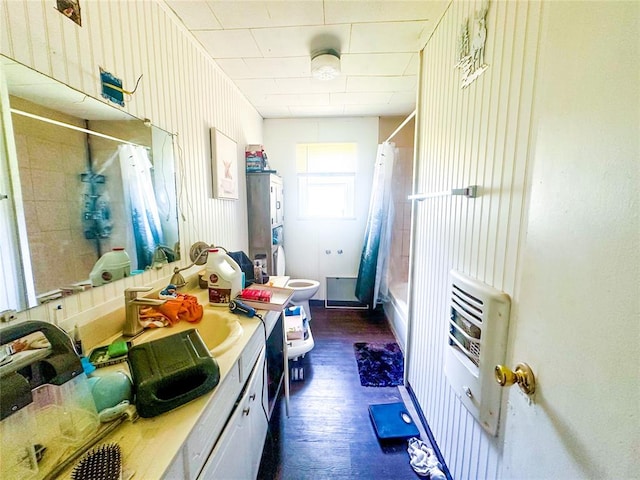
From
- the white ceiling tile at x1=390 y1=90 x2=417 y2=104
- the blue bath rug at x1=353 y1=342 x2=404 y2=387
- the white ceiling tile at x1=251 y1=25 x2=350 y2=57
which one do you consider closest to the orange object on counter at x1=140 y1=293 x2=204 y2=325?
the blue bath rug at x1=353 y1=342 x2=404 y2=387

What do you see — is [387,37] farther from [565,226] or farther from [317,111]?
[565,226]

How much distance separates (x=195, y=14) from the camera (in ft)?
4.76

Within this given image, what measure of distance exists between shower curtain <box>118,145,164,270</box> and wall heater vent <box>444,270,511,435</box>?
4.84 ft

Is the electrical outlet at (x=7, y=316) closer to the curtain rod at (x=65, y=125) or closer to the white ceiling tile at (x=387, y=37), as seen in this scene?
the curtain rod at (x=65, y=125)

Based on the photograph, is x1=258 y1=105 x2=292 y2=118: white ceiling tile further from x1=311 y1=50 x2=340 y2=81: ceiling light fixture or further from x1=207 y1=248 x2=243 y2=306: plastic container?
x1=207 y1=248 x2=243 y2=306: plastic container

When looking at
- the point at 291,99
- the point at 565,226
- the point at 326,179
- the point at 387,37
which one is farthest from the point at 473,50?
the point at 326,179

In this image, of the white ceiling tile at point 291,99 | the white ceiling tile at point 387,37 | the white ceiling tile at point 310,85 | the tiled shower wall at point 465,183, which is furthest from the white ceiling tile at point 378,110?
the tiled shower wall at point 465,183

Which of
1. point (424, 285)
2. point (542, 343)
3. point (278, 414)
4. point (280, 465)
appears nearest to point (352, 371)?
point (278, 414)

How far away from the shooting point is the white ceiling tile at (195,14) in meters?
1.38

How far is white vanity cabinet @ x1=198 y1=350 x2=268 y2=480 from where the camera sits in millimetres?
791

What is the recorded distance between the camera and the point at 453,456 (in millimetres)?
1223

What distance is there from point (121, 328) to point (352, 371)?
5.56ft

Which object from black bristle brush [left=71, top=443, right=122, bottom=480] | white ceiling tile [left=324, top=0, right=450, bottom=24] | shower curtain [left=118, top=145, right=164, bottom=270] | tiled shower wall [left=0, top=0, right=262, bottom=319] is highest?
white ceiling tile [left=324, top=0, right=450, bottom=24]

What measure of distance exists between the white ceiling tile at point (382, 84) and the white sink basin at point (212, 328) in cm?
216
